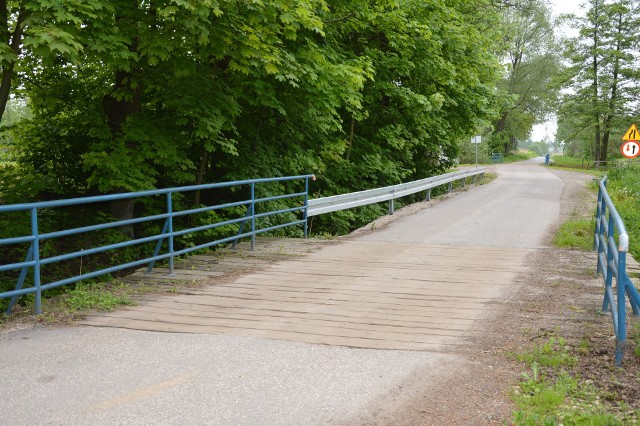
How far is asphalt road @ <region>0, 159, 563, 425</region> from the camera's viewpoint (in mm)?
4148

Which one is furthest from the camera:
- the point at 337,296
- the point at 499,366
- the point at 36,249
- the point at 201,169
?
the point at 201,169

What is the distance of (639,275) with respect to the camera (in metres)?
8.39

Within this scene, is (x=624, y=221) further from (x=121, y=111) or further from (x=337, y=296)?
(x=121, y=111)

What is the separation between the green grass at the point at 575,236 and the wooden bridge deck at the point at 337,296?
3.80 ft

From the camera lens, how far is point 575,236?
1213cm

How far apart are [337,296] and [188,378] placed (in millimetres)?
3085

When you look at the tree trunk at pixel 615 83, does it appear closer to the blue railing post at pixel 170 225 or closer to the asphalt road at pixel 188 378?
the blue railing post at pixel 170 225

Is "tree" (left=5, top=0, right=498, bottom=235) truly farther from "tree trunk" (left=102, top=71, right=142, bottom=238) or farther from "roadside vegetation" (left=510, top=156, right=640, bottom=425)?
"roadside vegetation" (left=510, top=156, right=640, bottom=425)

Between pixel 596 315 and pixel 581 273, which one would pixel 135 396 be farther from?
pixel 581 273

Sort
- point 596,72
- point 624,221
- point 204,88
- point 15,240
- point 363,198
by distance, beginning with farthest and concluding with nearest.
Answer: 1. point 596,72
2. point 363,198
3. point 624,221
4. point 204,88
5. point 15,240

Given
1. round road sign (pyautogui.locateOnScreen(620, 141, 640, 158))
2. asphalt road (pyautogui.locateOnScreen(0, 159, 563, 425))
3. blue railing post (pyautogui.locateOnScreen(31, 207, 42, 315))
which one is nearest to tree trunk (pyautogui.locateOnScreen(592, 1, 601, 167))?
round road sign (pyautogui.locateOnScreen(620, 141, 640, 158))

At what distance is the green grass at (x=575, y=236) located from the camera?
1120 centimetres

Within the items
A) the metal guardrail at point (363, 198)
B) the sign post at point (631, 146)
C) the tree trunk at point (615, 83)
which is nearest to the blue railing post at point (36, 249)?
the metal guardrail at point (363, 198)

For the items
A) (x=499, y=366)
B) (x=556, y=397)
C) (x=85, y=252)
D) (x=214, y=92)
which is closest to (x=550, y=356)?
(x=499, y=366)
